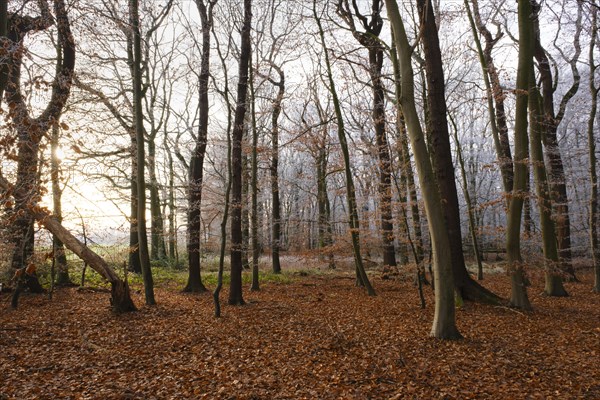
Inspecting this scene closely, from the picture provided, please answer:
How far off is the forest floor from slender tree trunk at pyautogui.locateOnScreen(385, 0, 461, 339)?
1.28 feet

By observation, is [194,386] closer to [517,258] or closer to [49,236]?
[517,258]

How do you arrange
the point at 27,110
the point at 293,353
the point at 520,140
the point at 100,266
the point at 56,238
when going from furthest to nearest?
the point at 56,238, the point at 100,266, the point at 520,140, the point at 293,353, the point at 27,110

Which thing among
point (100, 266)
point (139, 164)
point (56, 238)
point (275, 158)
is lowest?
point (100, 266)

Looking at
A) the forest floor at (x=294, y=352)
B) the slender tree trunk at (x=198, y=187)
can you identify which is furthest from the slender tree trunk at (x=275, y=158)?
the forest floor at (x=294, y=352)

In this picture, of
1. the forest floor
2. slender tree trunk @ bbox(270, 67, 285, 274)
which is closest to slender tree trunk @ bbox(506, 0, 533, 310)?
the forest floor

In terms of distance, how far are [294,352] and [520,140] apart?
5.68 metres

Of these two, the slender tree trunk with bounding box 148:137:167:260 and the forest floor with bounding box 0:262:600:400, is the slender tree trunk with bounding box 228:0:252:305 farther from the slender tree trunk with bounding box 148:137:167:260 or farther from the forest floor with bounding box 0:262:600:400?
the slender tree trunk with bounding box 148:137:167:260

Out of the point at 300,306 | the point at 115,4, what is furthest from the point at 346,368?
the point at 115,4

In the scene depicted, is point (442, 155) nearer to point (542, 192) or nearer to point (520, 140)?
point (520, 140)

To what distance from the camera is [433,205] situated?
5258mm

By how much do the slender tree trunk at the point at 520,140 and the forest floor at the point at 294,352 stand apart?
127 cm

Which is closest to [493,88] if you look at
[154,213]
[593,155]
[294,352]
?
[593,155]

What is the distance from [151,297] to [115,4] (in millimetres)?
7099

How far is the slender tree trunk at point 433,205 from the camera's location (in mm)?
5219
